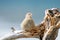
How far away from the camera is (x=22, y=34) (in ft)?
5.47

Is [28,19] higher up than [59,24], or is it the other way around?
[28,19]

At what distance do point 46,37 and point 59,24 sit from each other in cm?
15

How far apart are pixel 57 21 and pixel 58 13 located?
0.23 feet

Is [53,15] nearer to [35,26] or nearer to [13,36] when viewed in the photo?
[35,26]

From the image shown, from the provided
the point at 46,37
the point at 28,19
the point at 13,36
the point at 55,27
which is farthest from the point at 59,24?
the point at 13,36

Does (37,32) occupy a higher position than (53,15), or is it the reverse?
(53,15)

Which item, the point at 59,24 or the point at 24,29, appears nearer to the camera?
the point at 59,24

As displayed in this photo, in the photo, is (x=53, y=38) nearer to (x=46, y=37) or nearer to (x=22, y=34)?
(x=46, y=37)

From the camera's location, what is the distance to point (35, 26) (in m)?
1.73

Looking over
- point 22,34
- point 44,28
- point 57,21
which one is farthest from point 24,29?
point 57,21

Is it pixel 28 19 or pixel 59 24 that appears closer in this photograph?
pixel 59 24

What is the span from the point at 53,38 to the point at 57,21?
0.14 m

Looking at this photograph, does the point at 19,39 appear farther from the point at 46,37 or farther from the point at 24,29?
the point at 46,37

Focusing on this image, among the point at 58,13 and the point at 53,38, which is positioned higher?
the point at 58,13
